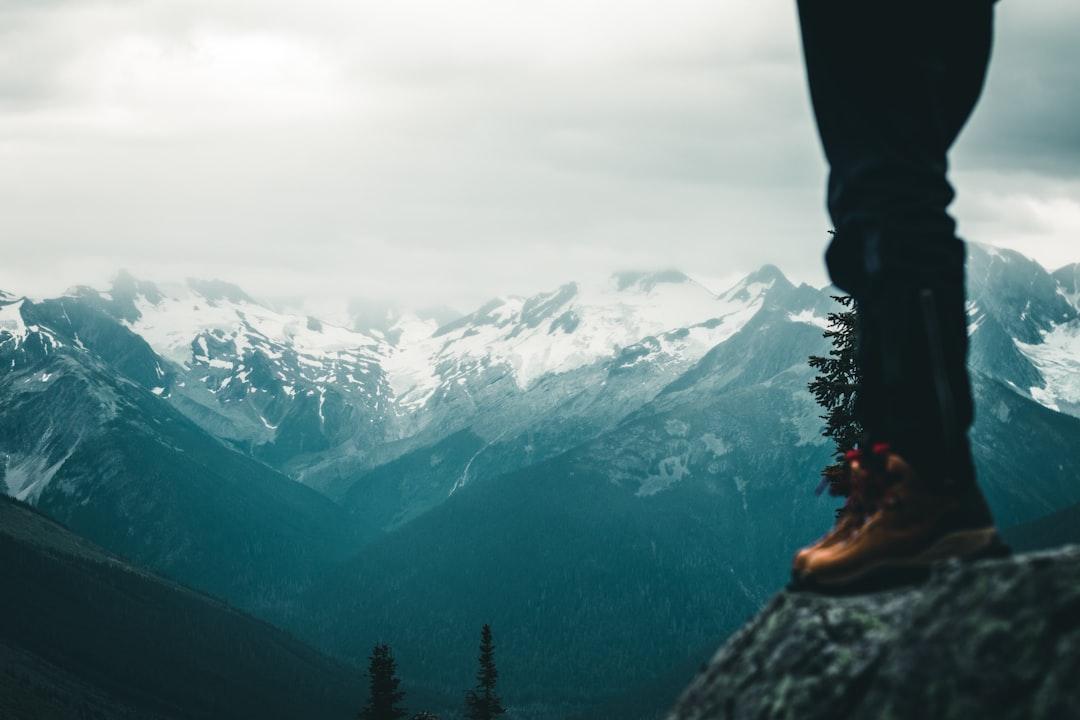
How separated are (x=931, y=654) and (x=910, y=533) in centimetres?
142

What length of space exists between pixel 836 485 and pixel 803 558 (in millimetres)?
654

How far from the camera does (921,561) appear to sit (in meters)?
7.11

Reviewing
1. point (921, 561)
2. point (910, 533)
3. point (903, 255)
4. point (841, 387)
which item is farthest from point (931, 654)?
point (841, 387)

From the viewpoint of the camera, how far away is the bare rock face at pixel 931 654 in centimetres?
550

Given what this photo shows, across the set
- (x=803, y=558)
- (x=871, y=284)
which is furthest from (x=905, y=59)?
(x=803, y=558)

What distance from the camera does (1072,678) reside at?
5.33 metres

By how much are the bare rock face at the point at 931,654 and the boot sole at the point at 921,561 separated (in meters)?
0.10

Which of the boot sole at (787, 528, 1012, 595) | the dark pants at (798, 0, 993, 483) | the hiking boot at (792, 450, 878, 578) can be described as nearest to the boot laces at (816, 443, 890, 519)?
the hiking boot at (792, 450, 878, 578)

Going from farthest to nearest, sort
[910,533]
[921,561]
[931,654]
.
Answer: [910,533] < [921,561] < [931,654]

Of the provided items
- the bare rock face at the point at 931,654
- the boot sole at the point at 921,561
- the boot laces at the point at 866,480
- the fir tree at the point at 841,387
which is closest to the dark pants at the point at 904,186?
the boot laces at the point at 866,480

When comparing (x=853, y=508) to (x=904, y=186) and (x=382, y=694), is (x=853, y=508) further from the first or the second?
(x=382, y=694)

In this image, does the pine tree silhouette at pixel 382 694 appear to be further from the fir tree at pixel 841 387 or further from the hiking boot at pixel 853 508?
the hiking boot at pixel 853 508

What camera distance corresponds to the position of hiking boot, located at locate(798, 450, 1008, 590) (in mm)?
7125

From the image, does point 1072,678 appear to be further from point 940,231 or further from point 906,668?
point 940,231
